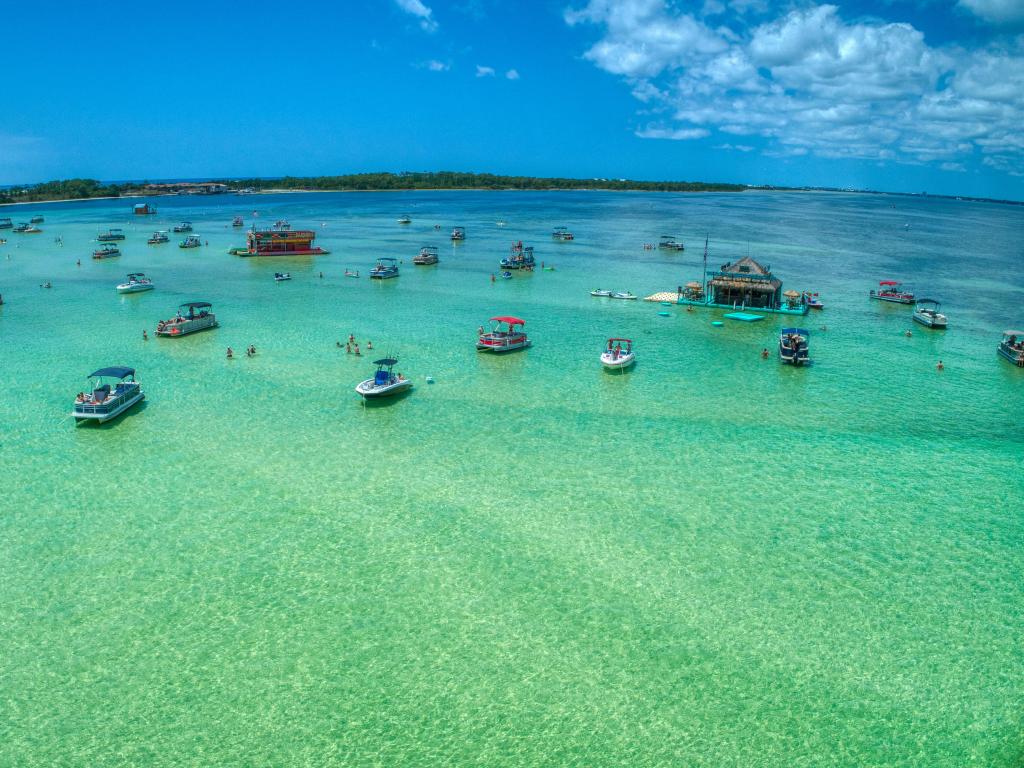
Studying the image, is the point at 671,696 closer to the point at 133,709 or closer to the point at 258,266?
the point at 133,709

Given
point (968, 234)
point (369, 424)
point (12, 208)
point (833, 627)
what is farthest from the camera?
point (12, 208)

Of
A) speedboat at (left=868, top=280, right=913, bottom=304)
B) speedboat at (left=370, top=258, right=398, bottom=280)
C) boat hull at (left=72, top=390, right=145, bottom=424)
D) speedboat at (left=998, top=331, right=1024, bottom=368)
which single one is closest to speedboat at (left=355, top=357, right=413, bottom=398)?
boat hull at (left=72, top=390, right=145, bottom=424)

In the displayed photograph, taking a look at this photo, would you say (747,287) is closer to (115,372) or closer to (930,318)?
(930,318)

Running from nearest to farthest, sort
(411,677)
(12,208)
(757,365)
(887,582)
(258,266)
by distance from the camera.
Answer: (411,677) → (887,582) → (757,365) → (258,266) → (12,208)

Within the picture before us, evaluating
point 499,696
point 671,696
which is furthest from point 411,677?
point 671,696

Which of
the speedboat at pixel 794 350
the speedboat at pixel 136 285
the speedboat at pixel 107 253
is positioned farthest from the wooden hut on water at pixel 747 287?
the speedboat at pixel 107 253

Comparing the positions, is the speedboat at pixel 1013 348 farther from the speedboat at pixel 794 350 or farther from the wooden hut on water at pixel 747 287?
the wooden hut on water at pixel 747 287
